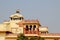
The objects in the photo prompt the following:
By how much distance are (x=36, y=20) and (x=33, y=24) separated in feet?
2.52

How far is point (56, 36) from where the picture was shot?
34031 mm

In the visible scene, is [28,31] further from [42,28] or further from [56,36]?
[42,28]

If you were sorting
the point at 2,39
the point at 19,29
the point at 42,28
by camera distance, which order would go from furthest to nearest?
the point at 42,28 → the point at 19,29 → the point at 2,39

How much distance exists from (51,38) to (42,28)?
6.93 metres

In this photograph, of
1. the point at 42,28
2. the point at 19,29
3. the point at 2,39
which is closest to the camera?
the point at 2,39

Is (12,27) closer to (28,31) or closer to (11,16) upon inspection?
(11,16)

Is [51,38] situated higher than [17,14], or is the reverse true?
[17,14]

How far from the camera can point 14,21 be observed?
42.3m

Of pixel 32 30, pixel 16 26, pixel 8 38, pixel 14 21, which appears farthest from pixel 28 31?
pixel 14 21

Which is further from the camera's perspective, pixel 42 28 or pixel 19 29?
pixel 42 28

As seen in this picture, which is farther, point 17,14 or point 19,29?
point 17,14

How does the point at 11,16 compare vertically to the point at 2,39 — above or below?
above

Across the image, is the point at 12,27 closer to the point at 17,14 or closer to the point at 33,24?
the point at 17,14

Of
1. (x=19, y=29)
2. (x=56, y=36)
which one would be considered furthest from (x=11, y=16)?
(x=56, y=36)
